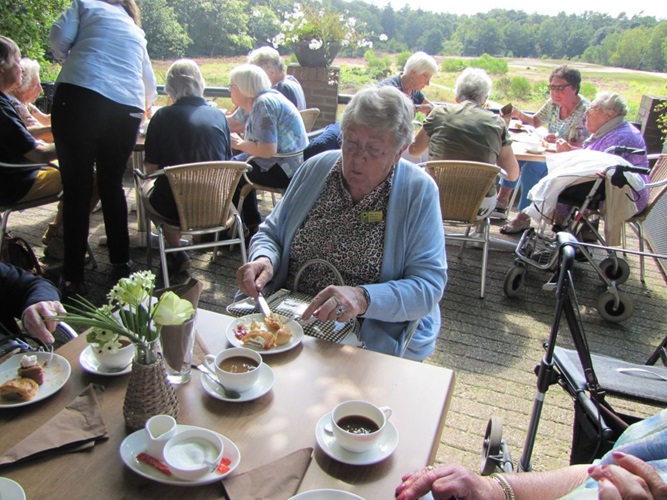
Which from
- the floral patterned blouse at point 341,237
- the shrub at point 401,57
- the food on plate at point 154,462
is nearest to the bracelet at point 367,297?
the floral patterned blouse at point 341,237

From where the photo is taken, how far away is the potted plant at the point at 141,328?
976mm

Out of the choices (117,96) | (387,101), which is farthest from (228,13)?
(387,101)

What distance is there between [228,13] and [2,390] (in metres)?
5.60

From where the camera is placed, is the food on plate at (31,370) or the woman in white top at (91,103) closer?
the food on plate at (31,370)

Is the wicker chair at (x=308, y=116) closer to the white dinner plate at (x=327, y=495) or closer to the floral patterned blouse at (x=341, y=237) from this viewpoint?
the floral patterned blouse at (x=341, y=237)

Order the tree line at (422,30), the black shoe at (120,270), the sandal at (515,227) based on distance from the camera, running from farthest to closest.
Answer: the tree line at (422,30) → the sandal at (515,227) → the black shoe at (120,270)

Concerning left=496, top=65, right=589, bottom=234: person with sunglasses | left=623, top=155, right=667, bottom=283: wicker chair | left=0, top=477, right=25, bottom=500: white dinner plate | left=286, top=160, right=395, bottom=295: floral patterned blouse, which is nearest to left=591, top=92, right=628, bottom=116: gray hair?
left=496, top=65, right=589, bottom=234: person with sunglasses

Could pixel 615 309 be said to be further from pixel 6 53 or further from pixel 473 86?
pixel 6 53

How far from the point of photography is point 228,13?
5848mm

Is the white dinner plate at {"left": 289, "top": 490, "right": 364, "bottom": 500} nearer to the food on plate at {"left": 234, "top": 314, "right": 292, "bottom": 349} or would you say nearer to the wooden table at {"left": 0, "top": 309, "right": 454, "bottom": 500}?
the wooden table at {"left": 0, "top": 309, "right": 454, "bottom": 500}

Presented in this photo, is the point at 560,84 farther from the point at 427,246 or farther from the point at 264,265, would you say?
the point at 264,265

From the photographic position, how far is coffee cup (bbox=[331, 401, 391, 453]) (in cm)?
102

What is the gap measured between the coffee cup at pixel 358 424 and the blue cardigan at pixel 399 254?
0.52 meters

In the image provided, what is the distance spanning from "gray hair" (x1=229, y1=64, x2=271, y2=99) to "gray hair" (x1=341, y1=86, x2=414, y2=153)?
2197 mm
